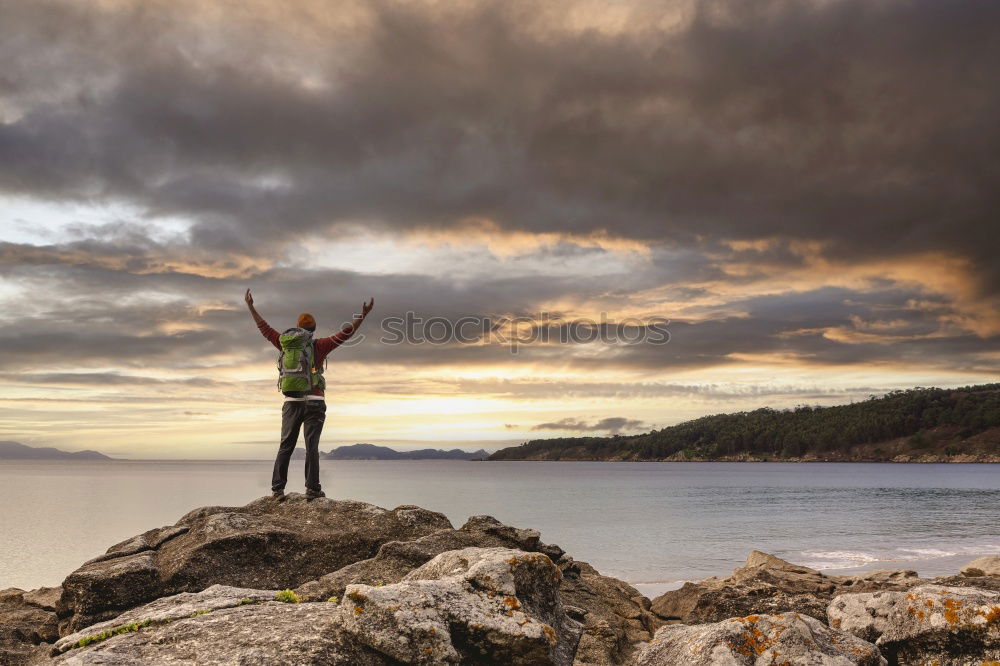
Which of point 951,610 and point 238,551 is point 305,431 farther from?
point 951,610

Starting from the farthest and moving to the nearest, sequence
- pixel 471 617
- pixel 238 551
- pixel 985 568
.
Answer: pixel 985 568, pixel 238 551, pixel 471 617

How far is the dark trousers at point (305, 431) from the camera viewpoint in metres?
15.5

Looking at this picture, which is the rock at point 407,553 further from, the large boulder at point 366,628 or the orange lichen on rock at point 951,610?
the orange lichen on rock at point 951,610

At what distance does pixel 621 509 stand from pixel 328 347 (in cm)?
7950

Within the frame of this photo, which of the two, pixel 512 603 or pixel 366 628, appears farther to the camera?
pixel 512 603

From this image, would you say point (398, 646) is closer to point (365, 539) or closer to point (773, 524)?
point (365, 539)

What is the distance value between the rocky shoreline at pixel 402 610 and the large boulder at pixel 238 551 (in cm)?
3

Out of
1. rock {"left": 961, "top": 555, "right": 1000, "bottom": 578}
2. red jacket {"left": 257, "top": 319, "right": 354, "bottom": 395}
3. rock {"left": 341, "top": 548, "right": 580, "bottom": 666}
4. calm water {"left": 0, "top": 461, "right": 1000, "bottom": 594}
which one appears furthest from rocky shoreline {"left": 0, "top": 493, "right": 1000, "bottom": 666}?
calm water {"left": 0, "top": 461, "right": 1000, "bottom": 594}

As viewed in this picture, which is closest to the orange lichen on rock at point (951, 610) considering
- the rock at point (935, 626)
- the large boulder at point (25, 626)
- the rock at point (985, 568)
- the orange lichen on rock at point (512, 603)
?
the rock at point (935, 626)

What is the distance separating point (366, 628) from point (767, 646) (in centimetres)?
444

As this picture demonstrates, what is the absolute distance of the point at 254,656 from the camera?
19.1 feet

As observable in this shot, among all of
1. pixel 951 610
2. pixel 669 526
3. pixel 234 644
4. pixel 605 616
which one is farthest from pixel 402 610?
pixel 669 526

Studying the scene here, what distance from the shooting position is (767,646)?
7414 millimetres

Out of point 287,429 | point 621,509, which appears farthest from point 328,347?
point 621,509
